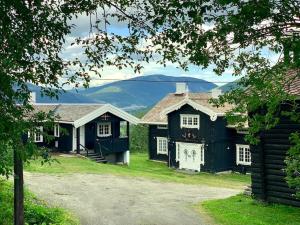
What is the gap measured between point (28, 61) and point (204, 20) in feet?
11.6

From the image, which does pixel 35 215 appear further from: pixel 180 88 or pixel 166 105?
pixel 180 88

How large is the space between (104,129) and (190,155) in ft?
26.9

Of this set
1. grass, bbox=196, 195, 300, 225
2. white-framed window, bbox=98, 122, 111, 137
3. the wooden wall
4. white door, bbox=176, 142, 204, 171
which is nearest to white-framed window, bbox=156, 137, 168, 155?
white door, bbox=176, 142, 204, 171

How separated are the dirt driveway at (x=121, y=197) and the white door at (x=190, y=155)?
40.3ft

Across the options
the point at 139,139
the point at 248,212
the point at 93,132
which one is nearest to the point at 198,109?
the point at 93,132

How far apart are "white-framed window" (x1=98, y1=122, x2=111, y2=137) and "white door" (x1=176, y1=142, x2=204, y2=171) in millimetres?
6514

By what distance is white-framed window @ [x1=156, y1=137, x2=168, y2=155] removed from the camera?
44000mm

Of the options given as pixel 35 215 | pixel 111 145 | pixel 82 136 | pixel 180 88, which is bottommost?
pixel 35 215

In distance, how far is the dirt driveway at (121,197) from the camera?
647 inches

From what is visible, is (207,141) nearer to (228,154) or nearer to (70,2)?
(228,154)

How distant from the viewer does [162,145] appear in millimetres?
44406

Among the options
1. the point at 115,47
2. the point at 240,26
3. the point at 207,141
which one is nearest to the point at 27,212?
the point at 115,47

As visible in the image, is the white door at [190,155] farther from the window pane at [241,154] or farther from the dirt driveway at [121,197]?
the dirt driveway at [121,197]

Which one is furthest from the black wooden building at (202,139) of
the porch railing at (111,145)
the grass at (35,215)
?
the grass at (35,215)
